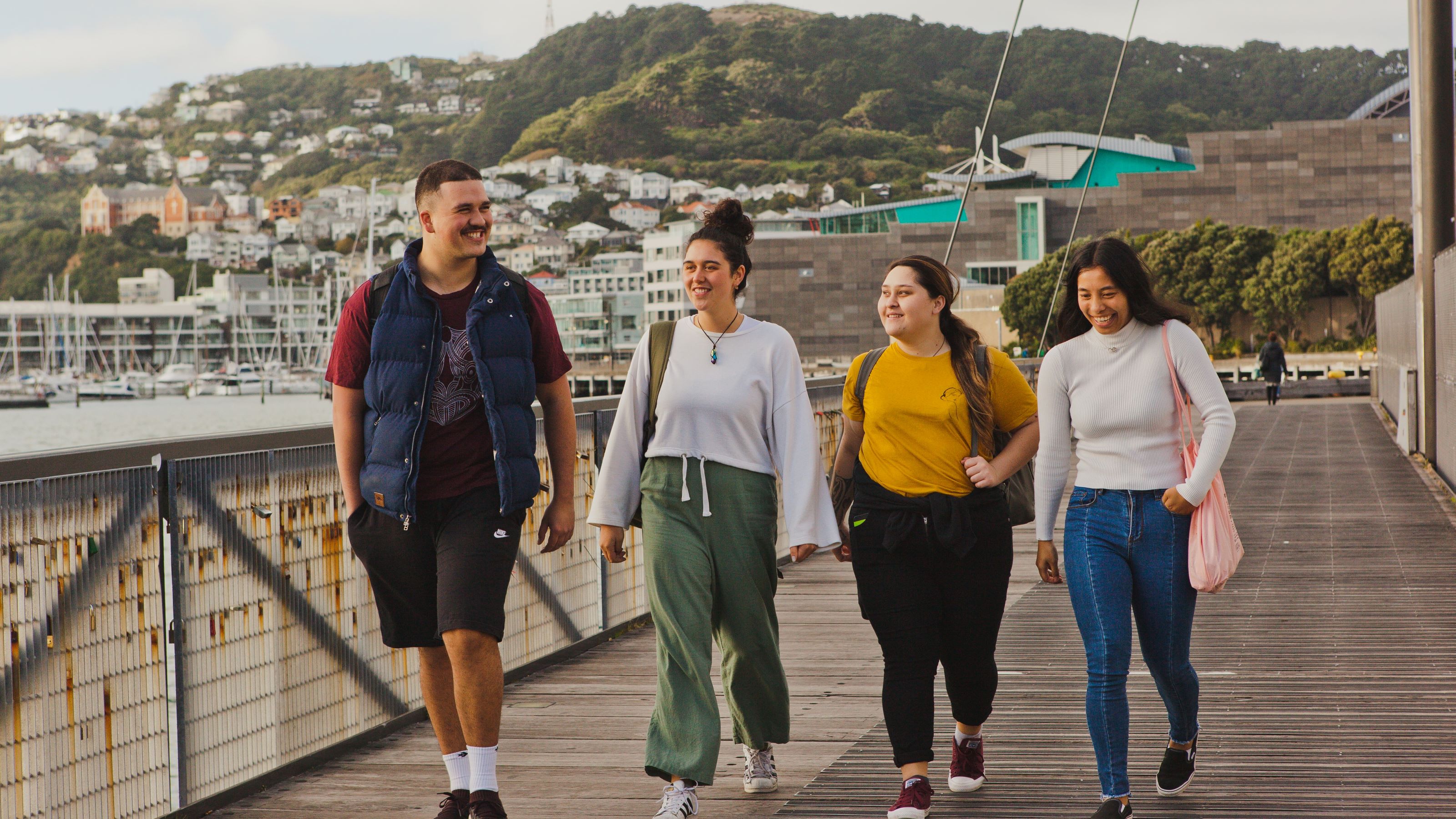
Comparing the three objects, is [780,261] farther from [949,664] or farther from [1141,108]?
[949,664]

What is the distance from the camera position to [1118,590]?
3.77 meters

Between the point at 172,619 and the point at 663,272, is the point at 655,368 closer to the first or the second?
the point at 172,619

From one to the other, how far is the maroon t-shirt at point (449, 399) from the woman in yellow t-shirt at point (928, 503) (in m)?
0.98

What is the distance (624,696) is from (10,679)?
8.62 feet

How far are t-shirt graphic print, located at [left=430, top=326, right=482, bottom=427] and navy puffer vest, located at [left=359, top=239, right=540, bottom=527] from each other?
0.08 feet

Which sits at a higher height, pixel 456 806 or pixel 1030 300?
pixel 1030 300

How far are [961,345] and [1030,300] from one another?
282ft

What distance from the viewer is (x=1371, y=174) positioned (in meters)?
102

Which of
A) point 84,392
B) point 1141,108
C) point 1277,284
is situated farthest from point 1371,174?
point 84,392

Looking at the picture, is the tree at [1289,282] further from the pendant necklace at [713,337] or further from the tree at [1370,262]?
the pendant necklace at [713,337]

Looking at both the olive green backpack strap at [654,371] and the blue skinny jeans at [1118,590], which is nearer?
the blue skinny jeans at [1118,590]

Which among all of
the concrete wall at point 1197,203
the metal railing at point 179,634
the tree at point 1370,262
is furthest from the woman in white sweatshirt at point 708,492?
the concrete wall at point 1197,203

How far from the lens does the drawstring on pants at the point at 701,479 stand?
12.9 ft

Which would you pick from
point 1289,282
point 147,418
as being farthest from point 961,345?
point 147,418
